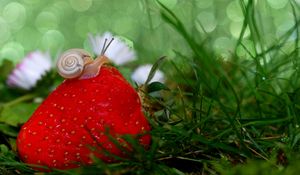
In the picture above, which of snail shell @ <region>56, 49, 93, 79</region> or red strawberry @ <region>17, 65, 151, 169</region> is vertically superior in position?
snail shell @ <region>56, 49, 93, 79</region>

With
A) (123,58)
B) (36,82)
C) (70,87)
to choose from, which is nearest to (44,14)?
(36,82)

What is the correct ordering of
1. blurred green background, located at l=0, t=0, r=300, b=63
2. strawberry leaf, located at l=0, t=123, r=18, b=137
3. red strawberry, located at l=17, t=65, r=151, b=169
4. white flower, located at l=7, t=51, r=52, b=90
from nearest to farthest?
red strawberry, located at l=17, t=65, r=151, b=169 → strawberry leaf, located at l=0, t=123, r=18, b=137 → white flower, located at l=7, t=51, r=52, b=90 → blurred green background, located at l=0, t=0, r=300, b=63

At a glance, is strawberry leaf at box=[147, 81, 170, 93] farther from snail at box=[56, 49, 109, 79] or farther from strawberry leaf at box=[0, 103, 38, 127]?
strawberry leaf at box=[0, 103, 38, 127]

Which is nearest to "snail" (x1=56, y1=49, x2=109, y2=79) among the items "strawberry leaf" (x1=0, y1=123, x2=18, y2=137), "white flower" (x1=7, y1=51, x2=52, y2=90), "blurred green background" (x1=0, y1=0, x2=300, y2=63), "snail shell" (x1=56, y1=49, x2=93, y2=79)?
"snail shell" (x1=56, y1=49, x2=93, y2=79)

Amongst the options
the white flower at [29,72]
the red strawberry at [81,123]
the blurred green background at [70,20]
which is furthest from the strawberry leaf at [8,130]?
the blurred green background at [70,20]

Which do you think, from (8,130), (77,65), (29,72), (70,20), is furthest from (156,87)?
(70,20)

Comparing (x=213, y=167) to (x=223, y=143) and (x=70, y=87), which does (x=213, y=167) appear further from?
(x=70, y=87)

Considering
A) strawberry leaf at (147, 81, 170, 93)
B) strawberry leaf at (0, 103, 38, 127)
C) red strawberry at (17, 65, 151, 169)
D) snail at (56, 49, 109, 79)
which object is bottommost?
strawberry leaf at (0, 103, 38, 127)

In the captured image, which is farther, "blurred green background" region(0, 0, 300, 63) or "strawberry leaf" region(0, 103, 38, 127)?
"blurred green background" region(0, 0, 300, 63)
